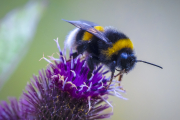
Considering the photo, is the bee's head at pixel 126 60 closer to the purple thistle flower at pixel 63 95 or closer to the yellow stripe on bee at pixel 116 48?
the yellow stripe on bee at pixel 116 48

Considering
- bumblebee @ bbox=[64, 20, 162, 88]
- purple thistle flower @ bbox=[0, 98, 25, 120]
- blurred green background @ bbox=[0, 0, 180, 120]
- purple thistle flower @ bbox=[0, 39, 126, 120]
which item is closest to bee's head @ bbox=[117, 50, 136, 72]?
bumblebee @ bbox=[64, 20, 162, 88]

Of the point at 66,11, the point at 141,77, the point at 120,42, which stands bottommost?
the point at 141,77

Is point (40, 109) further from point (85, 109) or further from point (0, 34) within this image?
point (0, 34)

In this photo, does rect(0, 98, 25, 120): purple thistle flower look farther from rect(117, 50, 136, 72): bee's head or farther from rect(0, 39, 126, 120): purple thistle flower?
rect(117, 50, 136, 72): bee's head

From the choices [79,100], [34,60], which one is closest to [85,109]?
[79,100]

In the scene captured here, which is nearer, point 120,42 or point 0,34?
point 0,34

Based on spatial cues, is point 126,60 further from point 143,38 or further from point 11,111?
point 143,38
